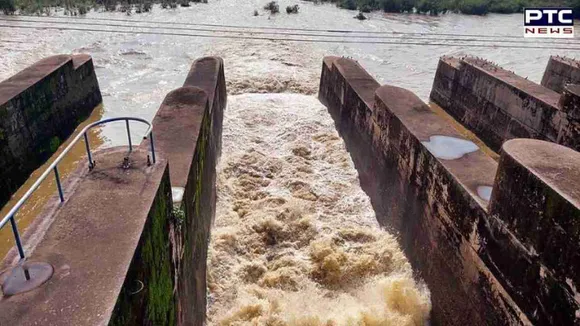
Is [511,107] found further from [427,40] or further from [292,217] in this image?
[427,40]

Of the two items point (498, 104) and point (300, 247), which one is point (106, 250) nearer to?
point (300, 247)

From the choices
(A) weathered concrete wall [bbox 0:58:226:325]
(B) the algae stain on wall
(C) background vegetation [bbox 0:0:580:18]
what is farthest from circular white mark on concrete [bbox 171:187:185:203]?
(C) background vegetation [bbox 0:0:580:18]

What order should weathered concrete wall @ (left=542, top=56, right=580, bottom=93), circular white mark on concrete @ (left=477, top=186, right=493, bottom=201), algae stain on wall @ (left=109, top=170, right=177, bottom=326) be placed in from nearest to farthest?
1. algae stain on wall @ (left=109, top=170, right=177, bottom=326)
2. circular white mark on concrete @ (left=477, top=186, right=493, bottom=201)
3. weathered concrete wall @ (left=542, top=56, right=580, bottom=93)

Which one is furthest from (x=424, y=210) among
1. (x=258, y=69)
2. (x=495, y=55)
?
(x=495, y=55)

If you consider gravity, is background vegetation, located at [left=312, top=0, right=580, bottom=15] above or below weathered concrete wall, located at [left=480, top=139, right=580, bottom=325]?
above

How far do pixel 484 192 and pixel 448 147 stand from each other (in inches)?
52.7

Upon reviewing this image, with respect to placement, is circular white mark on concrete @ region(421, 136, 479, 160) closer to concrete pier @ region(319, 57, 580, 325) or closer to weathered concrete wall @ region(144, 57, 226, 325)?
concrete pier @ region(319, 57, 580, 325)

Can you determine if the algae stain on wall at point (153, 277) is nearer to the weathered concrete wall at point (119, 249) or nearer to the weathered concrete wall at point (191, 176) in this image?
the weathered concrete wall at point (119, 249)

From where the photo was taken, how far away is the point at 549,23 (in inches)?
1076

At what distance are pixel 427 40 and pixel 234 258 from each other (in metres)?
18.6

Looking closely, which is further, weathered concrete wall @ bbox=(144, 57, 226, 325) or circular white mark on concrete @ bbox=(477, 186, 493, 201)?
circular white mark on concrete @ bbox=(477, 186, 493, 201)

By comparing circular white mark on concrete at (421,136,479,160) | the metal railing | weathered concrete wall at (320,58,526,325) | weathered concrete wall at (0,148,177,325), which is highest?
the metal railing

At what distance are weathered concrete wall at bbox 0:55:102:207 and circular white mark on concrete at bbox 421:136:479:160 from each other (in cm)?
755

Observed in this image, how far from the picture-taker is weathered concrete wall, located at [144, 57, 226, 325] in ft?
16.8
